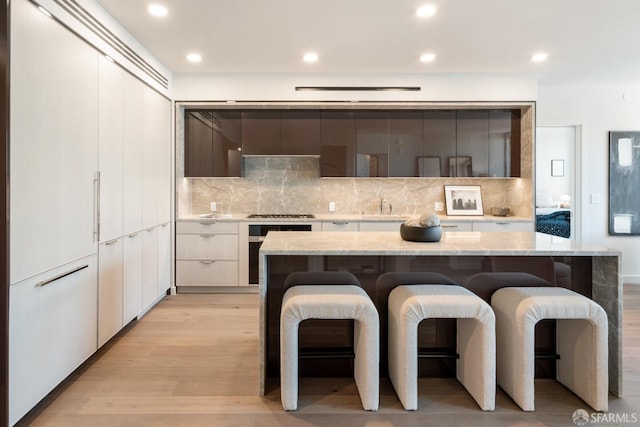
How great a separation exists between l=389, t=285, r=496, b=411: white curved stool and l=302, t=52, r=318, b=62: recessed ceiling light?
2.61 m

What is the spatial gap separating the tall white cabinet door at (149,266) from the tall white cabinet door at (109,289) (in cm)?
53

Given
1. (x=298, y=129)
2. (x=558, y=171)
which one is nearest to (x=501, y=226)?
(x=558, y=171)

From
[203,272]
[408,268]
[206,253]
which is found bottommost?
[203,272]

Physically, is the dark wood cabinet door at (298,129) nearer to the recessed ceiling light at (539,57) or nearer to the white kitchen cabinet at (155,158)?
the white kitchen cabinet at (155,158)

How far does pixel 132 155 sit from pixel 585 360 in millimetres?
3461

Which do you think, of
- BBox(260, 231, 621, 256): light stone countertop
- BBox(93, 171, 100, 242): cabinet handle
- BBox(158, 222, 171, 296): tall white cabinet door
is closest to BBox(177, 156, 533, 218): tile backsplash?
BBox(158, 222, 171, 296): tall white cabinet door

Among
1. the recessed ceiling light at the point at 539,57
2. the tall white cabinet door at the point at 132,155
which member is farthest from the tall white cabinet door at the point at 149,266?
the recessed ceiling light at the point at 539,57

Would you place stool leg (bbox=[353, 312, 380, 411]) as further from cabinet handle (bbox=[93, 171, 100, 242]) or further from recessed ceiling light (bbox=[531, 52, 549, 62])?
recessed ceiling light (bbox=[531, 52, 549, 62])

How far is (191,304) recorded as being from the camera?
13.7ft

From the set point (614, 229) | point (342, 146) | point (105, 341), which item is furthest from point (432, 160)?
point (105, 341)

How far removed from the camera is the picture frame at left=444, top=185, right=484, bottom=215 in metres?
5.08

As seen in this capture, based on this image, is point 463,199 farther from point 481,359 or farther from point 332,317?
point 332,317

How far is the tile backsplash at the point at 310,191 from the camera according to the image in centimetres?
516

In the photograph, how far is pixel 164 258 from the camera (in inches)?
169
